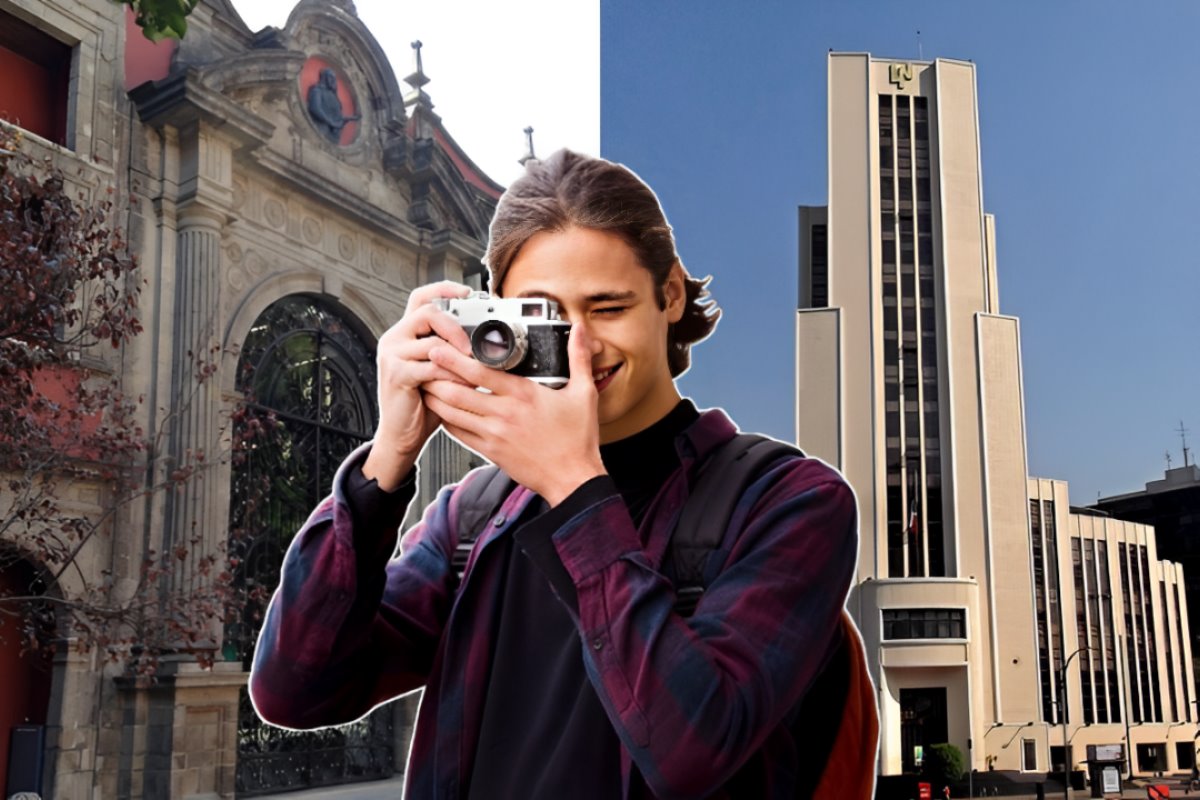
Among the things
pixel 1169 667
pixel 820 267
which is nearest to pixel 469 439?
pixel 1169 667

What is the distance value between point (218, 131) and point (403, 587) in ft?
13.1

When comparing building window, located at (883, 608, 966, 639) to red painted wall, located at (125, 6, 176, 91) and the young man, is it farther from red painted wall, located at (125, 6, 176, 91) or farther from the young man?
the young man

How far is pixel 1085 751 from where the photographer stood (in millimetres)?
11039

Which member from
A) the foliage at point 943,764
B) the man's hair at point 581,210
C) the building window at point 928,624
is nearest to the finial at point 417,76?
the man's hair at point 581,210

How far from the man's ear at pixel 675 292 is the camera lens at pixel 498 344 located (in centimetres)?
18

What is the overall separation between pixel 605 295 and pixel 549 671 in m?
0.25

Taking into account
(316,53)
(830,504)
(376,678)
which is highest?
(316,53)

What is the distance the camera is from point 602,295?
2.48 feet

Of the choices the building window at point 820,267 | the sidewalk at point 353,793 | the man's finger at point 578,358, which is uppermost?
the building window at point 820,267

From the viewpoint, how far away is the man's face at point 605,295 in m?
0.75

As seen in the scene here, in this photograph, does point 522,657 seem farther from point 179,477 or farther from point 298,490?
point 298,490

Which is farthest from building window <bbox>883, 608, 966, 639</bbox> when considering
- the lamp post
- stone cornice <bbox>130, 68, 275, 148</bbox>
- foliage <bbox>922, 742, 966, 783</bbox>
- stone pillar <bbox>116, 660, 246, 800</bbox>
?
stone cornice <bbox>130, 68, 275, 148</bbox>

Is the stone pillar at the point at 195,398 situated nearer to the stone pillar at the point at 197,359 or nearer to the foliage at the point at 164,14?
the stone pillar at the point at 197,359

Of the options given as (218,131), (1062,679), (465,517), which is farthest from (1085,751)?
(465,517)
